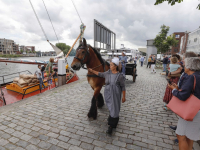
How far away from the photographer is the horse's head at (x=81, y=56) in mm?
2855

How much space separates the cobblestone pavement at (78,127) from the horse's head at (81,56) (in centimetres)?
165

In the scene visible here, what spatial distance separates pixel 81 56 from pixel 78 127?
74.6 inches

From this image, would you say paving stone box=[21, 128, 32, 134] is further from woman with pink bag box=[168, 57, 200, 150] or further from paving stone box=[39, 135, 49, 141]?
woman with pink bag box=[168, 57, 200, 150]

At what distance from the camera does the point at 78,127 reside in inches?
120

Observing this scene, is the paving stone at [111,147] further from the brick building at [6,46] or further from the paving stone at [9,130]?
the brick building at [6,46]

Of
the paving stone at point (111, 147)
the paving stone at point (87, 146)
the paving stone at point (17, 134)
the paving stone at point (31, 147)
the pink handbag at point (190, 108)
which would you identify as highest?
the pink handbag at point (190, 108)

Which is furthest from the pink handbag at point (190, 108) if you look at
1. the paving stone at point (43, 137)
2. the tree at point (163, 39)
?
the tree at point (163, 39)

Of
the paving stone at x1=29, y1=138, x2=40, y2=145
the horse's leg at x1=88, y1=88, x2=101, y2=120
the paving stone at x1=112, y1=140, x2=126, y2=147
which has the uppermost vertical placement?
the horse's leg at x1=88, y1=88, x2=101, y2=120

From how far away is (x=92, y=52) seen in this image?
3.32 meters

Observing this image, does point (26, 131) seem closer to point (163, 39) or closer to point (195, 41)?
point (163, 39)

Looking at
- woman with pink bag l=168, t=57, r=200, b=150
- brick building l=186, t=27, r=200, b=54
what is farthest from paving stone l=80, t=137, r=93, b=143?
brick building l=186, t=27, r=200, b=54

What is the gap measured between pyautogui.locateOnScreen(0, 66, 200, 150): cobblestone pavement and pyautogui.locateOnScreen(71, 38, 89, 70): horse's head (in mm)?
1653

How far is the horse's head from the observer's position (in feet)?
9.37

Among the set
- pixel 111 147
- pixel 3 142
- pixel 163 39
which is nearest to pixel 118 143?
pixel 111 147
